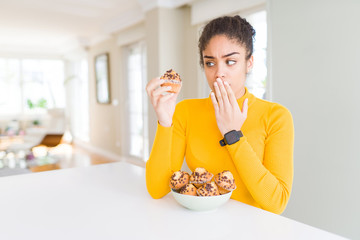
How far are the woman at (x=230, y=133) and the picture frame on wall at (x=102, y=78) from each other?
196 inches

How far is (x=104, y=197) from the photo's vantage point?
41.1 inches

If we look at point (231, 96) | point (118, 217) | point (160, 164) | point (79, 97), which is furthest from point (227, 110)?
point (79, 97)

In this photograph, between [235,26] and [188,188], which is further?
[235,26]

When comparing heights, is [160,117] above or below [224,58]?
below

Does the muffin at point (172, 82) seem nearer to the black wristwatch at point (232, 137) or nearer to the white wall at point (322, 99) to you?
the black wristwatch at point (232, 137)

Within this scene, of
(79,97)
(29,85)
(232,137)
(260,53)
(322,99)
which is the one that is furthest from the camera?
(29,85)

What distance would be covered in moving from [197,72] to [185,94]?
0.38m

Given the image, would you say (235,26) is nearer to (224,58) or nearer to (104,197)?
(224,58)

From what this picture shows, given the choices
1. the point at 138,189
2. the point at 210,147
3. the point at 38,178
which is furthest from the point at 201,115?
the point at 38,178

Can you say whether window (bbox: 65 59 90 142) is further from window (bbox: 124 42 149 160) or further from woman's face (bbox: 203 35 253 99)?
woman's face (bbox: 203 35 253 99)

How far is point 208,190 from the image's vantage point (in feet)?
2.82

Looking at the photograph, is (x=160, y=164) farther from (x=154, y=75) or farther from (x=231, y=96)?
(x=154, y=75)

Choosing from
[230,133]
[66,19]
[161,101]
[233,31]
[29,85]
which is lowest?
[230,133]

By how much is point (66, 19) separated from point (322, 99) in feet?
14.4
